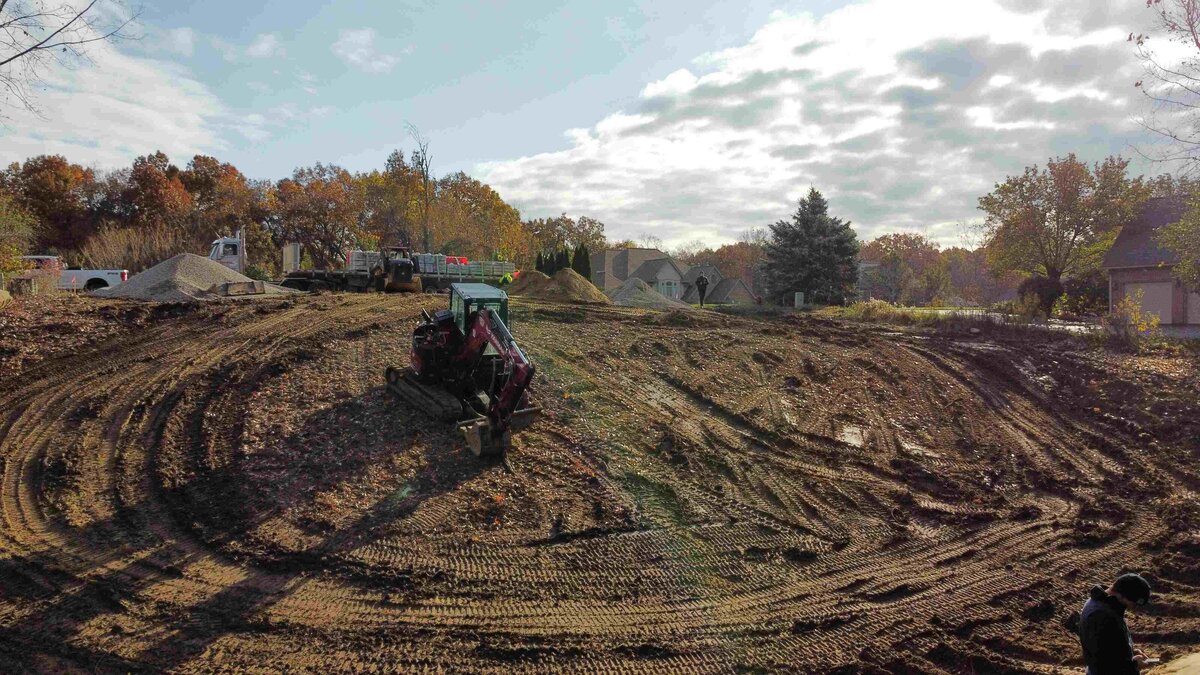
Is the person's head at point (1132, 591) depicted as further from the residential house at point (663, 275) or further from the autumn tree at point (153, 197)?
the residential house at point (663, 275)

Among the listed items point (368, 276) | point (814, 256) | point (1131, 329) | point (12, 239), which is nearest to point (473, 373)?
point (368, 276)

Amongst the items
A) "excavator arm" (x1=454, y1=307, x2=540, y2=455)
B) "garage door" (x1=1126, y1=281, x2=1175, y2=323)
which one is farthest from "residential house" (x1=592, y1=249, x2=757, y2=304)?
"excavator arm" (x1=454, y1=307, x2=540, y2=455)

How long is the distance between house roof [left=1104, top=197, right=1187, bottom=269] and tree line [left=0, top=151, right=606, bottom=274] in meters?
31.7

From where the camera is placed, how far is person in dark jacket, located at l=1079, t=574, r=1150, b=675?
409 centimetres

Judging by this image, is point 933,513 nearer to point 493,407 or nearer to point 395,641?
point 493,407

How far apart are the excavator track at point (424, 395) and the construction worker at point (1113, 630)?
7.70m

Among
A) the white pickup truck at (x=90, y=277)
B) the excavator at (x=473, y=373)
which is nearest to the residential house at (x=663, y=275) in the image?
the white pickup truck at (x=90, y=277)

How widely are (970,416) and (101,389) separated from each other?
15.3m

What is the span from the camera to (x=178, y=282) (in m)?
20.8

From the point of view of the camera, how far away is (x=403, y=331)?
48.6ft

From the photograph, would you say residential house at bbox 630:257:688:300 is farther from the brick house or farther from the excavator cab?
the excavator cab

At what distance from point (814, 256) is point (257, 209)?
4286 cm

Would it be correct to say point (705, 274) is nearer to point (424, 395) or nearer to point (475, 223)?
point (475, 223)

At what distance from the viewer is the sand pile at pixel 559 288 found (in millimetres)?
24312
